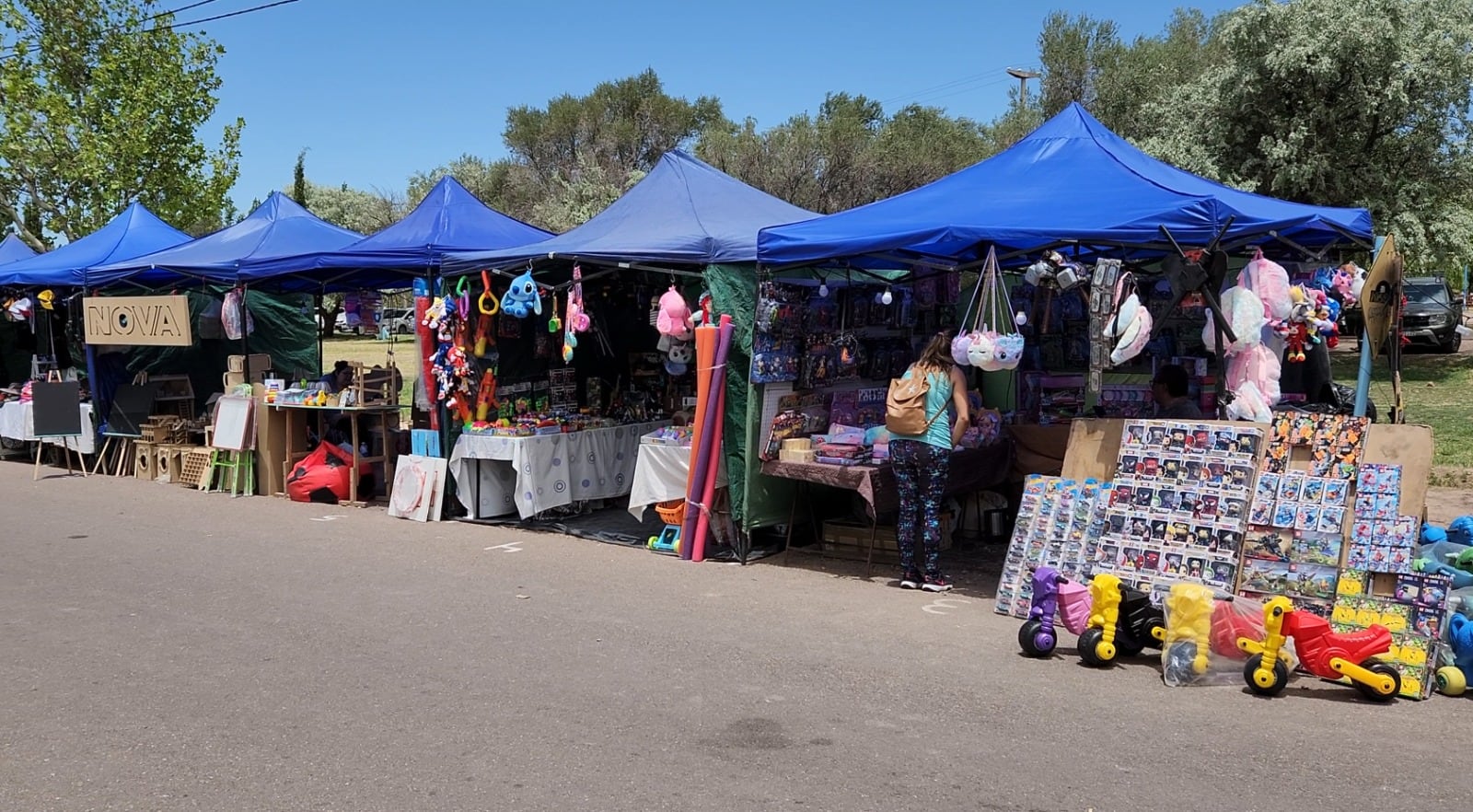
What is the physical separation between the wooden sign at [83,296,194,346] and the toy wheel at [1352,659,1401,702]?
12.1 metres

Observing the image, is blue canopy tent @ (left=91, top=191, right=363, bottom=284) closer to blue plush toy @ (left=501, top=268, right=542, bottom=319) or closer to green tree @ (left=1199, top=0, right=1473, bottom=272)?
blue plush toy @ (left=501, top=268, right=542, bottom=319)

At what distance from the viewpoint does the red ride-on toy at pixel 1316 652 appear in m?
5.23

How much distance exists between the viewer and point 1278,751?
4.60m

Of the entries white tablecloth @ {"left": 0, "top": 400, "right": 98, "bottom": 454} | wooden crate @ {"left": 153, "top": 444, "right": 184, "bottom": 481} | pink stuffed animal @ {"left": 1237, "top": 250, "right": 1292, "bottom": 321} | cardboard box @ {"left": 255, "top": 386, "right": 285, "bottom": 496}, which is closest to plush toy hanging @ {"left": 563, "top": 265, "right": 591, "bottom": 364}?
cardboard box @ {"left": 255, "top": 386, "right": 285, "bottom": 496}

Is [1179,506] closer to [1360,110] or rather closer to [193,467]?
[193,467]

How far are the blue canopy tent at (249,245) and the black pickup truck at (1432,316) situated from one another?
2045 cm

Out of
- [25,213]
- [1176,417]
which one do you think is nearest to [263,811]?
[1176,417]

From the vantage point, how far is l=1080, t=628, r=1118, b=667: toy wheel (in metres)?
5.75

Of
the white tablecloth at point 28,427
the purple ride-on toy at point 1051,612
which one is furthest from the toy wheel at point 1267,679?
the white tablecloth at point 28,427

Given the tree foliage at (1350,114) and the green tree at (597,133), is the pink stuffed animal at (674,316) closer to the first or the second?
the tree foliage at (1350,114)

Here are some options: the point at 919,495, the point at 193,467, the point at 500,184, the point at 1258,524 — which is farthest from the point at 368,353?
the point at 1258,524

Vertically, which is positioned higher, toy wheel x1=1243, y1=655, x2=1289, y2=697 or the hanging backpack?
the hanging backpack

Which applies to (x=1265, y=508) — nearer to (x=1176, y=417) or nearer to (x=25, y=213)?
(x=1176, y=417)

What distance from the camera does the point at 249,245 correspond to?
1316 cm
